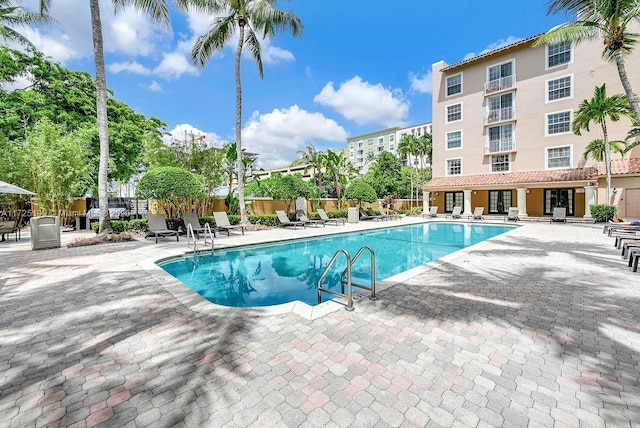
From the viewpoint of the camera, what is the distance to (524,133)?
2508cm

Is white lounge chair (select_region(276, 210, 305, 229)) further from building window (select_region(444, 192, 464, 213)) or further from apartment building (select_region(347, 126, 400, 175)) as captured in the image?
apartment building (select_region(347, 126, 400, 175))

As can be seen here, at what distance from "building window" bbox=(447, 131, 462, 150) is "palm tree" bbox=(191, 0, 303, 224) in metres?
18.9

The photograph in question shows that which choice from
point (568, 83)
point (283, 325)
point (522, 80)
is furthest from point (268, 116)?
point (283, 325)

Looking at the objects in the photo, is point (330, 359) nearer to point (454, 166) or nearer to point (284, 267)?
point (284, 267)

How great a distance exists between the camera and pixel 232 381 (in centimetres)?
268

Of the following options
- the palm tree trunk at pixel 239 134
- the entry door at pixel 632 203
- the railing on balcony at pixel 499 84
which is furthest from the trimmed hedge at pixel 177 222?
the entry door at pixel 632 203

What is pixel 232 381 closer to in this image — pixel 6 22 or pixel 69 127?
pixel 6 22

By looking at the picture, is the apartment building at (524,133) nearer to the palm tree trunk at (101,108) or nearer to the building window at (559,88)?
the building window at (559,88)

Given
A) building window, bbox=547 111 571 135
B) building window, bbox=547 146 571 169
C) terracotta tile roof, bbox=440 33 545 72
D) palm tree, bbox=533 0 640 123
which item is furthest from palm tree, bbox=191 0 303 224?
building window, bbox=547 146 571 169

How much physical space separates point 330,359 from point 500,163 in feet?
95.5

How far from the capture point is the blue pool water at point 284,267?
6629 mm

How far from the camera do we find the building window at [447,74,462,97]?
2862cm

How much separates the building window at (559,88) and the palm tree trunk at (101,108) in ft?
97.6

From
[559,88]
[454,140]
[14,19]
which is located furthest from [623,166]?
[14,19]
